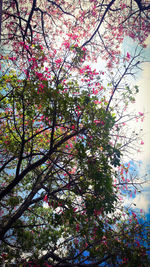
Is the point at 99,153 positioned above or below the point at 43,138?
below

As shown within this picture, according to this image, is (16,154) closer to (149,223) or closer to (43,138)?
(43,138)

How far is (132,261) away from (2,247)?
4925mm

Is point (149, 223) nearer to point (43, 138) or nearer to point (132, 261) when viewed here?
point (132, 261)

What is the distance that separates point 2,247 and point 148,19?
32.7 feet

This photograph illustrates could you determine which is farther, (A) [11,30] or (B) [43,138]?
(B) [43,138]

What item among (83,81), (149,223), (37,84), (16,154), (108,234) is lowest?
(108,234)

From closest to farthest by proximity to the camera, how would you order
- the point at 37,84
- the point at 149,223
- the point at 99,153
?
the point at 99,153
the point at 37,84
the point at 149,223

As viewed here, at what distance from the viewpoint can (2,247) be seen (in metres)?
5.78

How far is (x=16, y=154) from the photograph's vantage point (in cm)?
530

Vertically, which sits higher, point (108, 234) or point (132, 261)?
point (108, 234)

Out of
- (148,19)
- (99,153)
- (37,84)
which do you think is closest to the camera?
(99,153)

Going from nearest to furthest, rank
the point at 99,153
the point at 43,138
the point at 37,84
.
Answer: the point at 99,153, the point at 37,84, the point at 43,138

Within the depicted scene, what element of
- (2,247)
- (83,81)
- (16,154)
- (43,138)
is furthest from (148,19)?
(2,247)

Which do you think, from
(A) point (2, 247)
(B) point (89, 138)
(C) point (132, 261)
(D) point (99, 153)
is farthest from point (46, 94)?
(A) point (2, 247)
